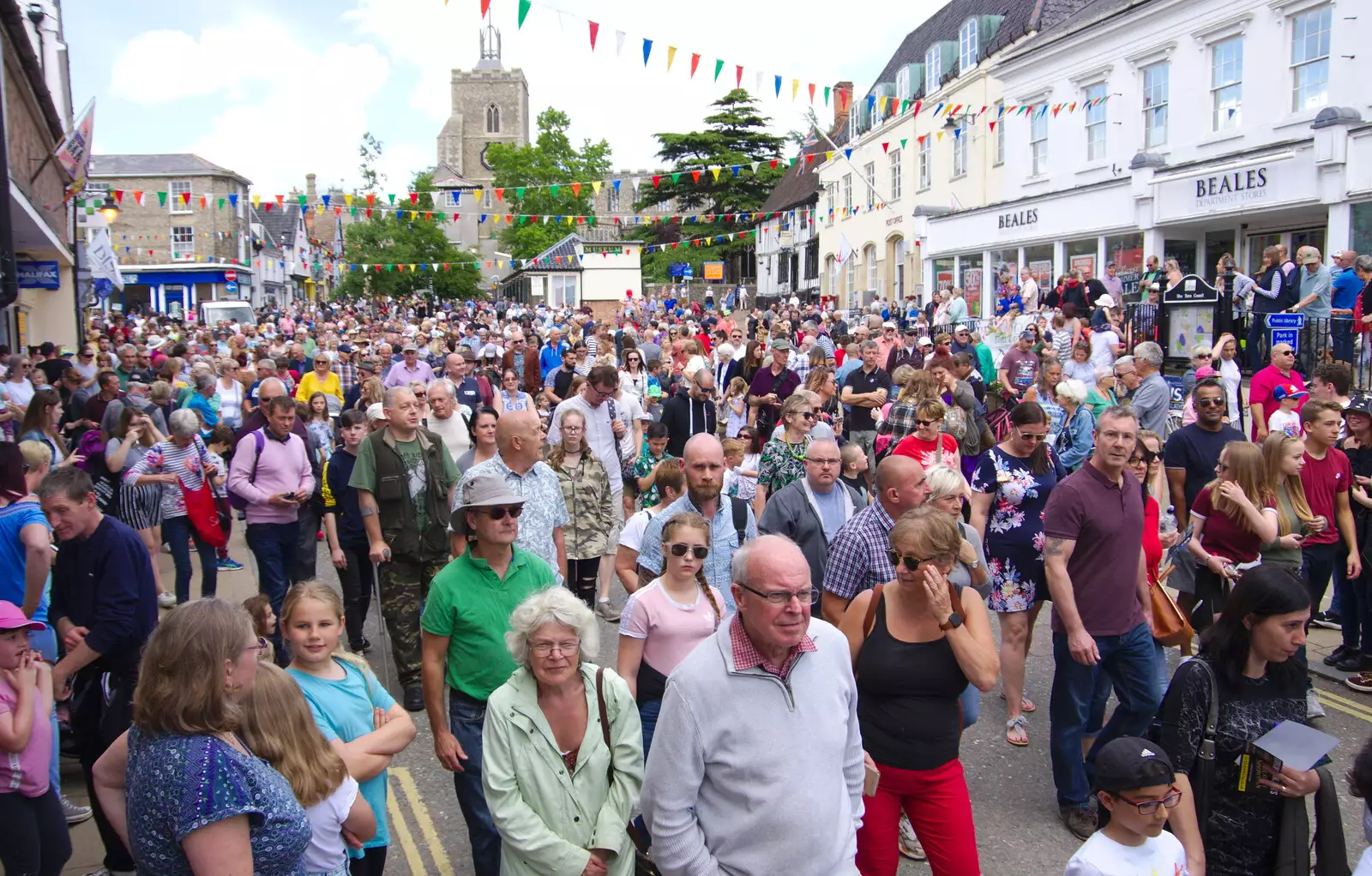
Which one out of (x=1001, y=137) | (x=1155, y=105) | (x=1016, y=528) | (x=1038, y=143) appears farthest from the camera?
(x=1001, y=137)

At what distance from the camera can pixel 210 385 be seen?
11.7m

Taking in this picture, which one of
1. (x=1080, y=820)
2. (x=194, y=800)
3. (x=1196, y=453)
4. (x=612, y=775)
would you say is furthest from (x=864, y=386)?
(x=194, y=800)

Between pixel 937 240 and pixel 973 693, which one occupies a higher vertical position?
pixel 937 240

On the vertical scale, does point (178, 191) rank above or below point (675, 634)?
above

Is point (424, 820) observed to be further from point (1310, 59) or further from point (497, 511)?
point (1310, 59)

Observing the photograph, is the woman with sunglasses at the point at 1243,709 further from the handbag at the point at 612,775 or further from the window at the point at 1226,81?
the window at the point at 1226,81

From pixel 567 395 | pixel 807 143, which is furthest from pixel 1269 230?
pixel 807 143

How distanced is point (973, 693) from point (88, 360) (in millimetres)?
14715

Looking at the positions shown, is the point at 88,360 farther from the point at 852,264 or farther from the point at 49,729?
the point at 852,264

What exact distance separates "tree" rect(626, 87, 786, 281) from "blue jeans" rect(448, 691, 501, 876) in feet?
164

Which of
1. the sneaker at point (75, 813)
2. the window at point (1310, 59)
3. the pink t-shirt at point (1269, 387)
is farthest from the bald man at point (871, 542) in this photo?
the window at point (1310, 59)

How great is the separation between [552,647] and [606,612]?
5.11m

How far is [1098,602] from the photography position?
4.91 metres

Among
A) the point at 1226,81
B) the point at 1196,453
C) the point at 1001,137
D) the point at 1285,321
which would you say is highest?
the point at 1001,137
